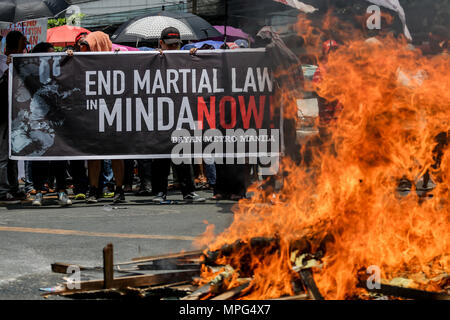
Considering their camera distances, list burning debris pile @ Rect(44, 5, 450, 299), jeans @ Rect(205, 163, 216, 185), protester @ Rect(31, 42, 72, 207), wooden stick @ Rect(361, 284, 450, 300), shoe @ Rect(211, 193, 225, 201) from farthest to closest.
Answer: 1. jeans @ Rect(205, 163, 216, 185)
2. shoe @ Rect(211, 193, 225, 201)
3. protester @ Rect(31, 42, 72, 207)
4. burning debris pile @ Rect(44, 5, 450, 299)
5. wooden stick @ Rect(361, 284, 450, 300)

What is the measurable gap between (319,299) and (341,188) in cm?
120

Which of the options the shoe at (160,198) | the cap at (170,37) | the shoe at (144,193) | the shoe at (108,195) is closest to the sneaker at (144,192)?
the shoe at (144,193)

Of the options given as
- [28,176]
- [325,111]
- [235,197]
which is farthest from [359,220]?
[28,176]

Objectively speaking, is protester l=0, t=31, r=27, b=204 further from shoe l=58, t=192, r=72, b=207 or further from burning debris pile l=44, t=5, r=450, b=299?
burning debris pile l=44, t=5, r=450, b=299

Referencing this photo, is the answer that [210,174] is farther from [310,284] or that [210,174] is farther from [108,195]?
[310,284]

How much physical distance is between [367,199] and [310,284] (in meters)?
0.98

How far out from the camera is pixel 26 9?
36.1 feet

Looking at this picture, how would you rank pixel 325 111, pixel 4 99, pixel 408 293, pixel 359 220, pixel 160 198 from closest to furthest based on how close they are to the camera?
pixel 408 293 → pixel 359 220 → pixel 325 111 → pixel 160 198 → pixel 4 99

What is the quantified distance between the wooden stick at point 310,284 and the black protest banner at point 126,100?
571 centimetres

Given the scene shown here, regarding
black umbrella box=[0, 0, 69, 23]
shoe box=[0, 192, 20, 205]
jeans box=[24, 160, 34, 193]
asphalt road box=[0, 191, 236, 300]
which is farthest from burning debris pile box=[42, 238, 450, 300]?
black umbrella box=[0, 0, 69, 23]

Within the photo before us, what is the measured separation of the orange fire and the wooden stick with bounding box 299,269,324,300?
78mm

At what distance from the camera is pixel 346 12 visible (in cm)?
730

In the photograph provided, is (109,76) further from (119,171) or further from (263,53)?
(263,53)

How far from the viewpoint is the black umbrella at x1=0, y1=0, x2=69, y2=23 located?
1082 centimetres
